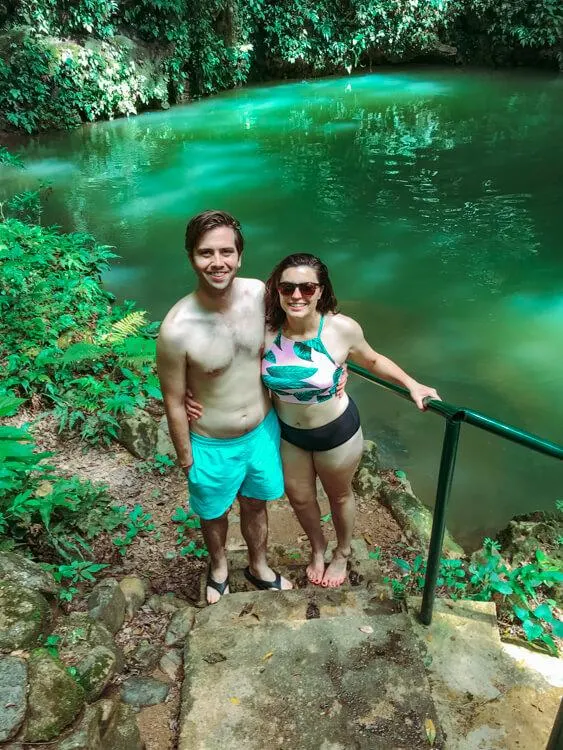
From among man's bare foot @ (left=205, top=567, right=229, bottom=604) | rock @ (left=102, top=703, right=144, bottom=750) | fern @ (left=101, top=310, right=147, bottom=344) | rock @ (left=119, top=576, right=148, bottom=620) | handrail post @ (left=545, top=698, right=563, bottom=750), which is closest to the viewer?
handrail post @ (left=545, top=698, right=563, bottom=750)

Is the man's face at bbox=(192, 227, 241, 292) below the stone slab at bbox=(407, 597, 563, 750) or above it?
above

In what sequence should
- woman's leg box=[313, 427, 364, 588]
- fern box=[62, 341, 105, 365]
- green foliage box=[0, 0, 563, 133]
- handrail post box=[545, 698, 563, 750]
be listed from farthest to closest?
green foliage box=[0, 0, 563, 133], fern box=[62, 341, 105, 365], woman's leg box=[313, 427, 364, 588], handrail post box=[545, 698, 563, 750]

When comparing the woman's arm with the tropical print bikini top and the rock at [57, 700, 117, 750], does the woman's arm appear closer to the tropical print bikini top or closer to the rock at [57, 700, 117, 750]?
the tropical print bikini top

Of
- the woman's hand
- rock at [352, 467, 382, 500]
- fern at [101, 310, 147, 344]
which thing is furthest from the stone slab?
fern at [101, 310, 147, 344]

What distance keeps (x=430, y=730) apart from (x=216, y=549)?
126 cm

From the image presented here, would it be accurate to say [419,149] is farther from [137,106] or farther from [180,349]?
[180,349]

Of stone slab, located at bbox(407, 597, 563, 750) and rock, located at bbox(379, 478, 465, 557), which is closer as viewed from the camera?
stone slab, located at bbox(407, 597, 563, 750)

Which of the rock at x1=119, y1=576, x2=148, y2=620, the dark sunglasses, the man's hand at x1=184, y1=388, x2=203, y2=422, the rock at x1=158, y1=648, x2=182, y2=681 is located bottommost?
the rock at x1=119, y1=576, x2=148, y2=620

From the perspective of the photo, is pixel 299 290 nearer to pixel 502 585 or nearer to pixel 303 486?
pixel 303 486

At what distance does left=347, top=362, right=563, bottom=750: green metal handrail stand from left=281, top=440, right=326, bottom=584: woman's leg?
1.53 ft

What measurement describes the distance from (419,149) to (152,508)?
11.8 metres

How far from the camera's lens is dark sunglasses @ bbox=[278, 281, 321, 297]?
2.22m

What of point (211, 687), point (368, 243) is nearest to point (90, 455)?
point (211, 687)

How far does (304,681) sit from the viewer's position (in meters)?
2.16
